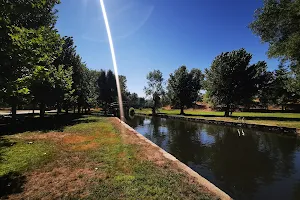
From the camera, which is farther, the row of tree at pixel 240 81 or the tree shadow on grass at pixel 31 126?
the row of tree at pixel 240 81

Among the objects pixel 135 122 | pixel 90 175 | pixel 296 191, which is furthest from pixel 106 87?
pixel 296 191

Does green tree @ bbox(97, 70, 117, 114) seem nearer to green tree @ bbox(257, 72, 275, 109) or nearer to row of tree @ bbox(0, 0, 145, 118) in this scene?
row of tree @ bbox(0, 0, 145, 118)

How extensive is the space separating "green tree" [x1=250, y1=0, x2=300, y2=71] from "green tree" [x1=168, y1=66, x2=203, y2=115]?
2979 centimetres

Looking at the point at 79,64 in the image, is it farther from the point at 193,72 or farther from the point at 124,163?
the point at 193,72

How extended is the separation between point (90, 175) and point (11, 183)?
2.27 meters

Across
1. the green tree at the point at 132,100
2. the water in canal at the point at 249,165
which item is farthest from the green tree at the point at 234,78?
the green tree at the point at 132,100

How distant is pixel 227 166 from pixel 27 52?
10.6 meters

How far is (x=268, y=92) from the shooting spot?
4003cm

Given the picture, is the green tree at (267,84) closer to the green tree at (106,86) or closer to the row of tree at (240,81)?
the row of tree at (240,81)

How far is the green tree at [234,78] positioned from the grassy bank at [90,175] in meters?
32.3

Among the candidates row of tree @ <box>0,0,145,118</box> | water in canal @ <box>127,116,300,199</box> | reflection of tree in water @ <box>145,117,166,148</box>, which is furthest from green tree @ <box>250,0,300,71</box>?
row of tree @ <box>0,0,145,118</box>

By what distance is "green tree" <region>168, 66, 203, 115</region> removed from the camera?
4991 cm

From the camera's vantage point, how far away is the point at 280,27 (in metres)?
18.2

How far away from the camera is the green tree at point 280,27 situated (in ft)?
52.2
